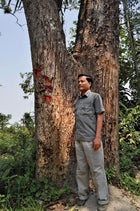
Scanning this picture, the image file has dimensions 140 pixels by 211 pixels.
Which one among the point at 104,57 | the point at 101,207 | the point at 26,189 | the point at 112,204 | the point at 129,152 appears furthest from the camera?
the point at 129,152

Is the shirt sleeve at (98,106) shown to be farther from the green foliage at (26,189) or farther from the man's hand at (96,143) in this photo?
the green foliage at (26,189)

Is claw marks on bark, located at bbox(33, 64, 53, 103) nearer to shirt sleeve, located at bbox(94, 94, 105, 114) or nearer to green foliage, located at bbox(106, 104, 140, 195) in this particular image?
shirt sleeve, located at bbox(94, 94, 105, 114)

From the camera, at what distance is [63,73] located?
17.9 ft

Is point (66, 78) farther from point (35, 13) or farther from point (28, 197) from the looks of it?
A: point (28, 197)

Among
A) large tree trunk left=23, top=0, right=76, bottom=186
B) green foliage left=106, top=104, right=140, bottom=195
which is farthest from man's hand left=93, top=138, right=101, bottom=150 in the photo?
green foliage left=106, top=104, right=140, bottom=195

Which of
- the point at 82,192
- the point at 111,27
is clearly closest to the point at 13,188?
the point at 82,192

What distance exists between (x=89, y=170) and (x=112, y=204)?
62 centimetres

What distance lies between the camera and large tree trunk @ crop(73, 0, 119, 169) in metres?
5.65

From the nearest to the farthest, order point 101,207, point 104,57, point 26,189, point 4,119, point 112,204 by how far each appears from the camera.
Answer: point 101,207 → point 112,204 → point 26,189 → point 104,57 → point 4,119

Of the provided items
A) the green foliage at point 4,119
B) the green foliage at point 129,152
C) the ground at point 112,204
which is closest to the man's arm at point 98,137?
the ground at point 112,204

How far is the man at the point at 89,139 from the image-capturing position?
4664mm

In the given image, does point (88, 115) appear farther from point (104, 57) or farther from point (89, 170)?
point (104, 57)

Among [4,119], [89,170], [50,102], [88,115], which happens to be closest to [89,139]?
[88,115]

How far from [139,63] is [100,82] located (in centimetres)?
988
